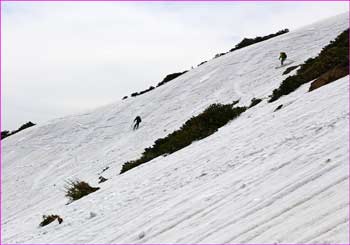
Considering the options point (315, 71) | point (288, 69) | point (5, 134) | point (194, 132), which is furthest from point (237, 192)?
point (5, 134)

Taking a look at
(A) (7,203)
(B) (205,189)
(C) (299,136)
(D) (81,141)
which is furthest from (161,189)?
(D) (81,141)

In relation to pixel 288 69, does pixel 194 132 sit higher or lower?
lower

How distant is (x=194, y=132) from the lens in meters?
17.1

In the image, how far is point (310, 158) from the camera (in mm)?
7965

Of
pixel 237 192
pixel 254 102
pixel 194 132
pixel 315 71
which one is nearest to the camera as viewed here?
pixel 237 192

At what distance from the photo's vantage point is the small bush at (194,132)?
16266 millimetres

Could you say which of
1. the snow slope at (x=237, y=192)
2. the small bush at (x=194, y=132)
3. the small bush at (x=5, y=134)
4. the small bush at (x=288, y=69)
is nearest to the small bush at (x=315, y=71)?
the snow slope at (x=237, y=192)

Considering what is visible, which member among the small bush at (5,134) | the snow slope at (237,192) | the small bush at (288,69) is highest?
the small bush at (5,134)

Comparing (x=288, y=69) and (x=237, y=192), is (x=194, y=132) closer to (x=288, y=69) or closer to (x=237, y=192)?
(x=288, y=69)

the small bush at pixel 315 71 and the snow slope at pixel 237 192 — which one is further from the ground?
the small bush at pixel 315 71

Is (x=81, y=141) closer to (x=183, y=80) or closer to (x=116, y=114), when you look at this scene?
(x=116, y=114)

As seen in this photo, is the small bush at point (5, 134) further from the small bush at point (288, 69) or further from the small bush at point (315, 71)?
the small bush at point (315, 71)

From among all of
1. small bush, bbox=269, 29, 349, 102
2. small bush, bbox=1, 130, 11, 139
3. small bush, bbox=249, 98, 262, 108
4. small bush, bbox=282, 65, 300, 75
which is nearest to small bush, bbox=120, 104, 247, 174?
small bush, bbox=249, 98, 262, 108

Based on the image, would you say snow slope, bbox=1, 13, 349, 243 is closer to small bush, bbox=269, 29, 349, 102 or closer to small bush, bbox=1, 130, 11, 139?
small bush, bbox=269, 29, 349, 102
